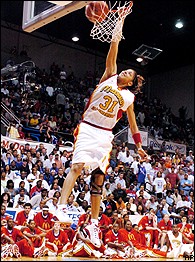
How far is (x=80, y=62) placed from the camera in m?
27.0

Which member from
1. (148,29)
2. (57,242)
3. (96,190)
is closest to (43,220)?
(57,242)

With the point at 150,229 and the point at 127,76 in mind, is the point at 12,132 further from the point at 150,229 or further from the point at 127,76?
the point at 127,76

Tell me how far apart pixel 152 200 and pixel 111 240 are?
12.4 feet

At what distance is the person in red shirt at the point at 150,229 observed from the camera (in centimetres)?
1156

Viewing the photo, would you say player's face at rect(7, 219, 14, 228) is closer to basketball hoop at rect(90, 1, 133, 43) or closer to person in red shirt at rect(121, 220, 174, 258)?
person in red shirt at rect(121, 220, 174, 258)

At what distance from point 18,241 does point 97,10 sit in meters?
5.26

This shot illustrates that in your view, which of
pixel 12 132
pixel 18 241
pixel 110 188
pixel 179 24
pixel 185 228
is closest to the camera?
pixel 18 241

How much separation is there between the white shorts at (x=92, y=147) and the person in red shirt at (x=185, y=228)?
7837mm

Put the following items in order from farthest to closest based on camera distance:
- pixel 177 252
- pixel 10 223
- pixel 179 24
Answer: pixel 179 24 < pixel 177 252 < pixel 10 223

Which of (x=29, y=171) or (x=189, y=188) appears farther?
(x=189, y=188)

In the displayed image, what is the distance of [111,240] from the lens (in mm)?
9953

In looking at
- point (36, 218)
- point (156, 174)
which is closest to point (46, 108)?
Result: point (156, 174)

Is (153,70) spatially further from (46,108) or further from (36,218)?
(36,218)

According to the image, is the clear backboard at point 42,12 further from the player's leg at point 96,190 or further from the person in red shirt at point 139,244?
the person in red shirt at point 139,244
